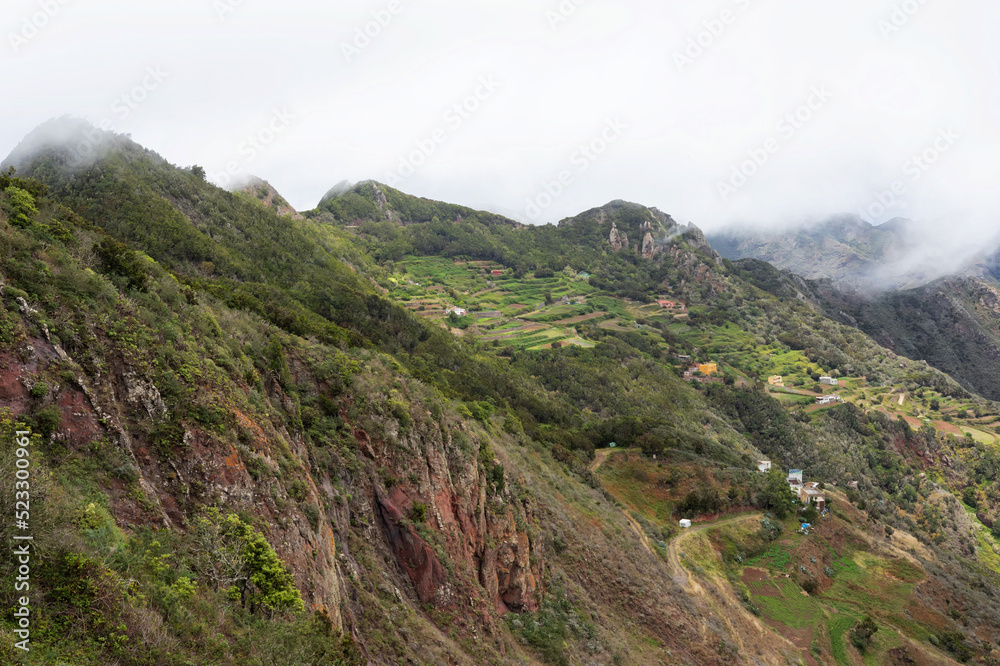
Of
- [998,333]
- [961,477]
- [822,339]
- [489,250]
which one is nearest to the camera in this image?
[961,477]

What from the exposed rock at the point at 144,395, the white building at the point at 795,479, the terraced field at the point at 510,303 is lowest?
the white building at the point at 795,479

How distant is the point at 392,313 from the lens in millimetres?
65750

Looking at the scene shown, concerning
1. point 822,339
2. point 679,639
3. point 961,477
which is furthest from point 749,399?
point 679,639

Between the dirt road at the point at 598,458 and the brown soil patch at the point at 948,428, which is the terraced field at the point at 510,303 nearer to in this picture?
the dirt road at the point at 598,458

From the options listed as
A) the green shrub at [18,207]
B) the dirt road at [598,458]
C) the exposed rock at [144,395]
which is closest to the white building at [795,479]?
the dirt road at [598,458]

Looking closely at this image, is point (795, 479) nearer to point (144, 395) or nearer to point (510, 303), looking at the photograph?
point (144, 395)

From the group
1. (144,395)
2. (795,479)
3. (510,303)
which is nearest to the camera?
(144,395)

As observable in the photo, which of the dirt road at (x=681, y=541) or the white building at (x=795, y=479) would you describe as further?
the white building at (x=795, y=479)


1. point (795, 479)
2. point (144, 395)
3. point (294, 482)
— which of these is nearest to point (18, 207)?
point (144, 395)

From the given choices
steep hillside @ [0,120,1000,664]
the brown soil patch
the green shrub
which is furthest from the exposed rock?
the brown soil patch

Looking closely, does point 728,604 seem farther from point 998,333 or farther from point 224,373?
point 998,333

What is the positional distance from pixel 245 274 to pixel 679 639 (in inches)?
1923

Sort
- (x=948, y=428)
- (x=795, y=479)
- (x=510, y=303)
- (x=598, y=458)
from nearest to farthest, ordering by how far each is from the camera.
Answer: (x=598, y=458)
(x=795, y=479)
(x=948, y=428)
(x=510, y=303)

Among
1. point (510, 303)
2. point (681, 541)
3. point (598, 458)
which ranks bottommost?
point (681, 541)
